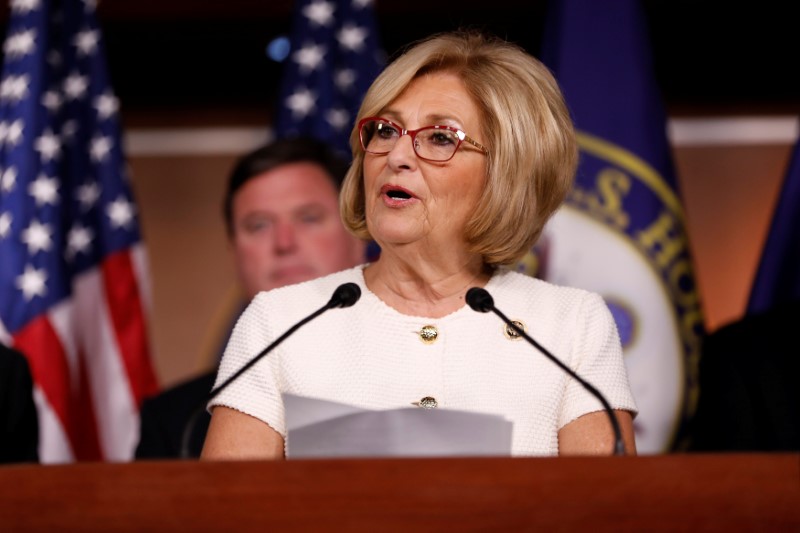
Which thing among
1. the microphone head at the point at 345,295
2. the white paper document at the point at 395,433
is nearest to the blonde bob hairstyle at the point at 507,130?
the microphone head at the point at 345,295

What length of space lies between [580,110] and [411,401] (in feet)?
5.71

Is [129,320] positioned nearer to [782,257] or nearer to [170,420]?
[170,420]

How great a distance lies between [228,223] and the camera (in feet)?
11.1

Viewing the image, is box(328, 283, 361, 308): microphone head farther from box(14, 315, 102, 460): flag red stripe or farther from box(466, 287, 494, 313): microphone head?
box(14, 315, 102, 460): flag red stripe

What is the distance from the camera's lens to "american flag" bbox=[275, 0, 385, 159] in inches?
143

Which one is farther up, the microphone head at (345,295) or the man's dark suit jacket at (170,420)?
the microphone head at (345,295)

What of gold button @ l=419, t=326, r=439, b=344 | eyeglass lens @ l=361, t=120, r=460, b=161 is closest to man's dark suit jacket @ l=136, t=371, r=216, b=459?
gold button @ l=419, t=326, r=439, b=344

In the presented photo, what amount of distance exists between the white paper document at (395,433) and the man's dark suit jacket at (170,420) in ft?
4.39

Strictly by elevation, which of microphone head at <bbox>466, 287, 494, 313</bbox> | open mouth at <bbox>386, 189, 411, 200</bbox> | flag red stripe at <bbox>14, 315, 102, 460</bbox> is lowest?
flag red stripe at <bbox>14, 315, 102, 460</bbox>

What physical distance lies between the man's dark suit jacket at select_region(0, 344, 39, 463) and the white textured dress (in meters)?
0.96

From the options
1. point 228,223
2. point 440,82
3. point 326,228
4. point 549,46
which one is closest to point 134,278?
point 228,223

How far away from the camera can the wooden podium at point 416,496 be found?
49.0 inches

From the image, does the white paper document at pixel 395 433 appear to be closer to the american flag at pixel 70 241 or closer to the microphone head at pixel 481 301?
the microphone head at pixel 481 301

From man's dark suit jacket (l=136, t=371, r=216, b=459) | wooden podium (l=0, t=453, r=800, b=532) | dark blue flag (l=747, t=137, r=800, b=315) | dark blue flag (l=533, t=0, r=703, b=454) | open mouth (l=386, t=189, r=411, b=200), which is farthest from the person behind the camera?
dark blue flag (l=747, t=137, r=800, b=315)
